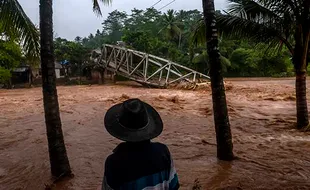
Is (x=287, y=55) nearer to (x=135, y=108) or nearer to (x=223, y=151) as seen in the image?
(x=223, y=151)

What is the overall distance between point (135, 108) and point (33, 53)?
583cm

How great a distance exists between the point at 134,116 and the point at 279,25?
7.71m

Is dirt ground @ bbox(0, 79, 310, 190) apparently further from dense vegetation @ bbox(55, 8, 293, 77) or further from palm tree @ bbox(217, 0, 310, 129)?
dense vegetation @ bbox(55, 8, 293, 77)

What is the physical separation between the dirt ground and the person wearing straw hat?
110 inches

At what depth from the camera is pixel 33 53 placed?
23.0ft

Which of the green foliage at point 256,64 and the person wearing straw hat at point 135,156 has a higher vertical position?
the green foliage at point 256,64

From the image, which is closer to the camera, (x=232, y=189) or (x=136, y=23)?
(x=232, y=189)

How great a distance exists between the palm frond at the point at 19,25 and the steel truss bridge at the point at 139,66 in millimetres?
14339

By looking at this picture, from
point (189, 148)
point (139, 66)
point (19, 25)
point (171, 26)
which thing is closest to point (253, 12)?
point (189, 148)

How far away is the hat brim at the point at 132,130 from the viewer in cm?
190

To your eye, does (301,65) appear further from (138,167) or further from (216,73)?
(138,167)

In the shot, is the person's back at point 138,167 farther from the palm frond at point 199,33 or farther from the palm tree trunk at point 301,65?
the palm tree trunk at point 301,65

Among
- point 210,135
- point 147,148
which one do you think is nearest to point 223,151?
point 210,135

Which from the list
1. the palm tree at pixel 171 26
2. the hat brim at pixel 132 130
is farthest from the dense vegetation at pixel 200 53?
the hat brim at pixel 132 130
